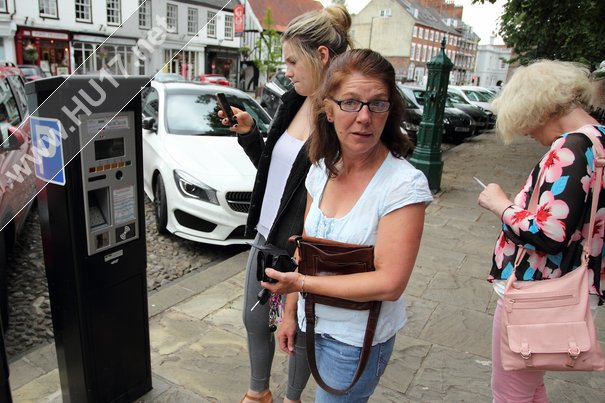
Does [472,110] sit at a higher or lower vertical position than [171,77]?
lower

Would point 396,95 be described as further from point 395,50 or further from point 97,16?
point 395,50

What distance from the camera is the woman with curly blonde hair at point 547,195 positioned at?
1.60 metres

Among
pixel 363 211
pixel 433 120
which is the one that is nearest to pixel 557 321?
pixel 363 211

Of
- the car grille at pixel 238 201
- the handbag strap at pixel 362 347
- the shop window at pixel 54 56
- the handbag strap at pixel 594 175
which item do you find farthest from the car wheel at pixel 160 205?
the handbag strap at pixel 594 175

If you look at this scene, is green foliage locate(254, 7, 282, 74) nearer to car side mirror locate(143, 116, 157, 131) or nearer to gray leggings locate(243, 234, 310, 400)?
car side mirror locate(143, 116, 157, 131)

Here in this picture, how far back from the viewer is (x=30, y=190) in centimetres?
137

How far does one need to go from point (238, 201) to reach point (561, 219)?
3381mm

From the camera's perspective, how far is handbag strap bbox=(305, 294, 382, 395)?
59.3 inches

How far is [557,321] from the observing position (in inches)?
65.0

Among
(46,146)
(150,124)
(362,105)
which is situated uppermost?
(362,105)

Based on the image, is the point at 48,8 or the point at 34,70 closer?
the point at 48,8

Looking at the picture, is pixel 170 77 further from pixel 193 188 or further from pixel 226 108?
pixel 226 108

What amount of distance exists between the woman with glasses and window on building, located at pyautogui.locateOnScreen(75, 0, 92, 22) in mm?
749

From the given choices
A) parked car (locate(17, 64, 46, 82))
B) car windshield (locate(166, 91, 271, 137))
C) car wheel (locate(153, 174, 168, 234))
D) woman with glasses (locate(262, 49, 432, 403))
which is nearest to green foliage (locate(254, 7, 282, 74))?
car windshield (locate(166, 91, 271, 137))
